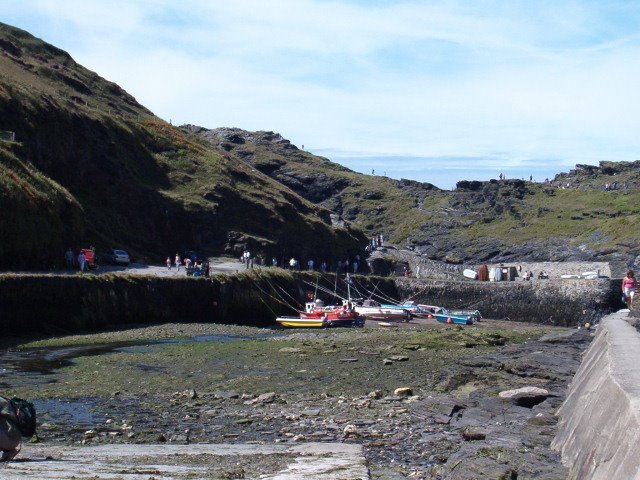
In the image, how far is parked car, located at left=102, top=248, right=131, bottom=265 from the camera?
6253 centimetres

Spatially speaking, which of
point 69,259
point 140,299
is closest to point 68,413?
point 140,299

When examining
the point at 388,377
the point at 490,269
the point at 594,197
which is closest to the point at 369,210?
the point at 594,197

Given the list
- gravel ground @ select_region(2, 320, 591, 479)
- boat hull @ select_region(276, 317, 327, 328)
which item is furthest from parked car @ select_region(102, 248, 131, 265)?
gravel ground @ select_region(2, 320, 591, 479)

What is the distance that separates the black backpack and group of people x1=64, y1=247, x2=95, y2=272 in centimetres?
4136

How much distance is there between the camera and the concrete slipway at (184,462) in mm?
11727

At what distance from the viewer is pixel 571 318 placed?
77.8m

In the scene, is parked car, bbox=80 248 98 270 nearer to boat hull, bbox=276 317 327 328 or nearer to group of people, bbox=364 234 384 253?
boat hull, bbox=276 317 327 328

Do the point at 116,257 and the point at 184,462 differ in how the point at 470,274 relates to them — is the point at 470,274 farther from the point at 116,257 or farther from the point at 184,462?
the point at 184,462

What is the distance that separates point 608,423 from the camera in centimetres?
939

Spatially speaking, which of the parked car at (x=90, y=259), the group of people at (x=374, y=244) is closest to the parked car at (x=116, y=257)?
the parked car at (x=90, y=259)

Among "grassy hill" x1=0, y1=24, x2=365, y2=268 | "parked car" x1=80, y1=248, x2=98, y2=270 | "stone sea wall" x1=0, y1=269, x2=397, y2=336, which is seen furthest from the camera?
"grassy hill" x1=0, y1=24, x2=365, y2=268

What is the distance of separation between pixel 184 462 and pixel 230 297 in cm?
4827

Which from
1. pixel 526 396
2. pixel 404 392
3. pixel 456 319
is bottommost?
pixel 456 319

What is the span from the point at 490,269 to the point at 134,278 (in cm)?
5514
